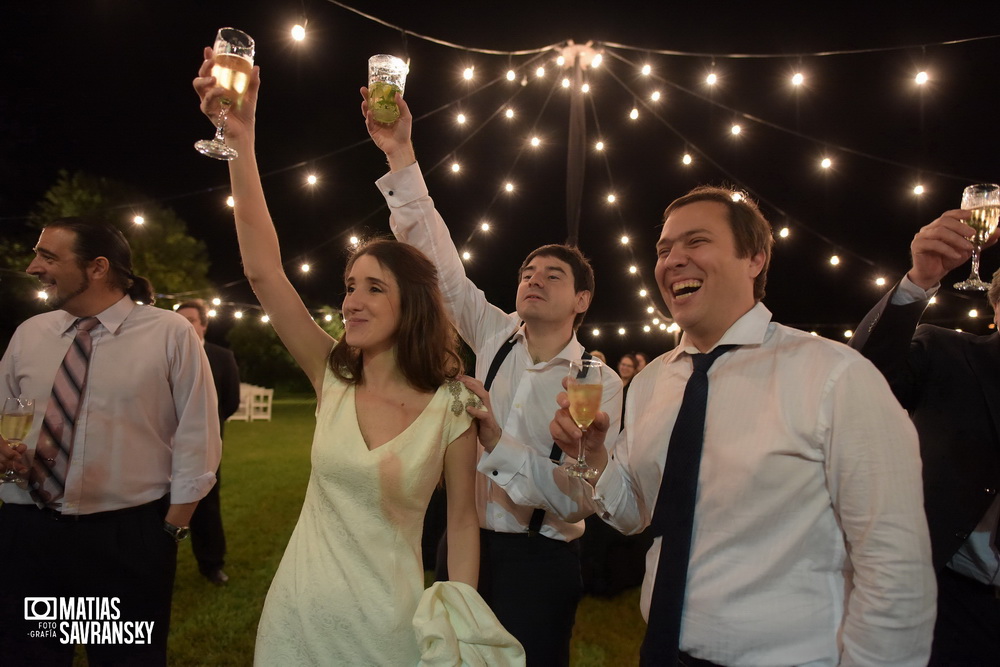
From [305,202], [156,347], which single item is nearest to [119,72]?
[305,202]

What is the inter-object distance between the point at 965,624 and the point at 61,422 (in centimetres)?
355

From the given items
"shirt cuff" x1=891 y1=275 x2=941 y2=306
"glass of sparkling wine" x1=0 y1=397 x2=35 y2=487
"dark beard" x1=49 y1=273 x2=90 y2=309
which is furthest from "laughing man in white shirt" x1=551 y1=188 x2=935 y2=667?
"dark beard" x1=49 y1=273 x2=90 y2=309

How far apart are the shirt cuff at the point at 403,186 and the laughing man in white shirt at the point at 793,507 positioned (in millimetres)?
1324

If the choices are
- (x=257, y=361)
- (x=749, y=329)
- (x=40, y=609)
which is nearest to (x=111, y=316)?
(x=40, y=609)

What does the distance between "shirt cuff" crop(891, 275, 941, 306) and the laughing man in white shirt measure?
60 centimetres

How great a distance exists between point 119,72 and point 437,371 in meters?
9.51

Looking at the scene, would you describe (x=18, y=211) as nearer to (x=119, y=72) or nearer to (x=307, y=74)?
(x=119, y=72)

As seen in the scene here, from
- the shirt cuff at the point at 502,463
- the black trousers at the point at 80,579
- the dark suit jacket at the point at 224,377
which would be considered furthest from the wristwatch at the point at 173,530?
the dark suit jacket at the point at 224,377

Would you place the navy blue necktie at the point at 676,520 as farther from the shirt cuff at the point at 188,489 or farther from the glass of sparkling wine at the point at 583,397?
the shirt cuff at the point at 188,489

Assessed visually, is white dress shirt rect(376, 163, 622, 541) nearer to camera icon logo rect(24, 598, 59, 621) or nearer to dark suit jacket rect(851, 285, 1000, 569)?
dark suit jacket rect(851, 285, 1000, 569)

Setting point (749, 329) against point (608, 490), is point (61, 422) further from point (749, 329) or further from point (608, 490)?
point (749, 329)

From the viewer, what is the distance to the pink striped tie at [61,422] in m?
2.35

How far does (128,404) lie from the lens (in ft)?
8.21

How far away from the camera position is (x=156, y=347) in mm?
2600
